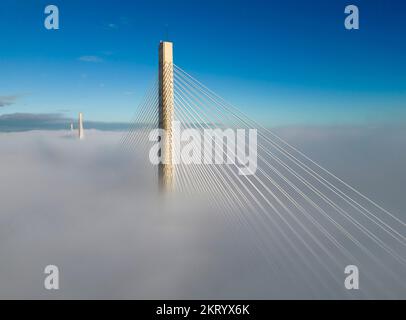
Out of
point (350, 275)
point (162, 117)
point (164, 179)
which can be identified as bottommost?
point (350, 275)
